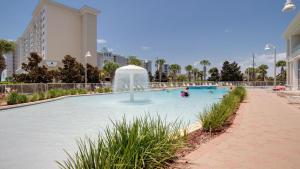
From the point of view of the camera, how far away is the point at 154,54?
68562 mm

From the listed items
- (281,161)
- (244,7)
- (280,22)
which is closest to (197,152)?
(281,161)

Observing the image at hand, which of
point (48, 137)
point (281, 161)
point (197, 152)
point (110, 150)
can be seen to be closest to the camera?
point (110, 150)

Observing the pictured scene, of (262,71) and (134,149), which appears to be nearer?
(134,149)

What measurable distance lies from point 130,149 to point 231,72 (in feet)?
221

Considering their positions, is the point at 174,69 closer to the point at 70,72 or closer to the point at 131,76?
the point at 70,72

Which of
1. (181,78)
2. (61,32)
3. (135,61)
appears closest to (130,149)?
(61,32)

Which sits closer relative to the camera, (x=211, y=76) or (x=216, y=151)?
(x=216, y=151)

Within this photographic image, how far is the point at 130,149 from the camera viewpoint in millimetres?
3014

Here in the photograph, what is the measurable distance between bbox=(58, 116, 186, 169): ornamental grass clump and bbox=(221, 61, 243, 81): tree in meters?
65.3

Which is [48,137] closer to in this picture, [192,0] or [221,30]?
[192,0]

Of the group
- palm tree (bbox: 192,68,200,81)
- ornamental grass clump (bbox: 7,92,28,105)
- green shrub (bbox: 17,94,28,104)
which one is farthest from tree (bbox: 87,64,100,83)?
palm tree (bbox: 192,68,200,81)

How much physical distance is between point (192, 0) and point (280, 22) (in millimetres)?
13604

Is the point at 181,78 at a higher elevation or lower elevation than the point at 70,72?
lower

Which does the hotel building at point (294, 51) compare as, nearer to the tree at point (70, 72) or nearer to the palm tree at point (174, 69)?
the tree at point (70, 72)
